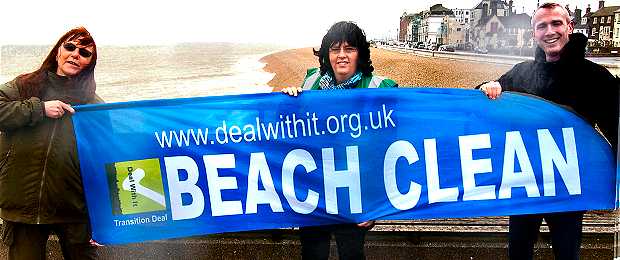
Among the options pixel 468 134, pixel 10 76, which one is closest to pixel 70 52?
pixel 10 76

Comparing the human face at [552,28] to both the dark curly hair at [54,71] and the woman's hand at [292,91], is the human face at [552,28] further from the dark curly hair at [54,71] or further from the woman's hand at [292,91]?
the dark curly hair at [54,71]

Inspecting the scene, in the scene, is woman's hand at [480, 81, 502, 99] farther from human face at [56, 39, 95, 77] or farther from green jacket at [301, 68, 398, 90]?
human face at [56, 39, 95, 77]

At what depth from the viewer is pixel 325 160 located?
9.21ft

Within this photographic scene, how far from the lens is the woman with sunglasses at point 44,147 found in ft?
8.76

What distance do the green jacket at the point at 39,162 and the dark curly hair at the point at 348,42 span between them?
3.54ft

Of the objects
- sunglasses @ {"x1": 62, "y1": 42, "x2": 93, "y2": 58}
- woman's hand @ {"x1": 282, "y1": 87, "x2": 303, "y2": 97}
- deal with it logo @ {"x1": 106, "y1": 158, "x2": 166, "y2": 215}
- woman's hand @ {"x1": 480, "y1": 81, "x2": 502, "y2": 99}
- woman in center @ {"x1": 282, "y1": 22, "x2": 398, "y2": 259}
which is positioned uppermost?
sunglasses @ {"x1": 62, "y1": 42, "x2": 93, "y2": 58}

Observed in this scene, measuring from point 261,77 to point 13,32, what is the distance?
3.63 ft

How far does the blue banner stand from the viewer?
9.03ft

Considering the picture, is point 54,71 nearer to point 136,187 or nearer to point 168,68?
point 168,68

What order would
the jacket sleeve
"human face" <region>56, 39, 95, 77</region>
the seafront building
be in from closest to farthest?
the jacket sleeve → "human face" <region>56, 39, 95, 77</region> → the seafront building

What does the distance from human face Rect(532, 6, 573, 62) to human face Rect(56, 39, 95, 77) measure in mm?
1957

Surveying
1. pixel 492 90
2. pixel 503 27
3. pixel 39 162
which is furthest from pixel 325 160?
pixel 39 162

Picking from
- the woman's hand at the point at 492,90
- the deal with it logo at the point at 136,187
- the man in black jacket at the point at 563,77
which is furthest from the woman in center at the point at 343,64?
the deal with it logo at the point at 136,187

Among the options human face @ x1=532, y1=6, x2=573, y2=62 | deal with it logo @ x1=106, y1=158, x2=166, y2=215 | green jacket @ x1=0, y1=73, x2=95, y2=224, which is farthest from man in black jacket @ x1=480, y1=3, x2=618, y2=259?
green jacket @ x1=0, y1=73, x2=95, y2=224
